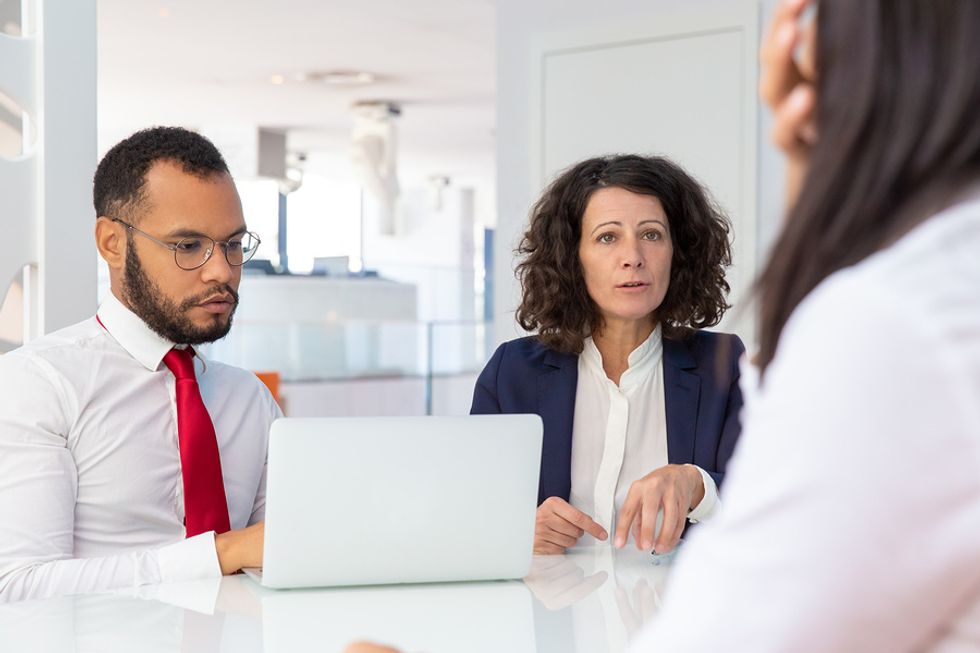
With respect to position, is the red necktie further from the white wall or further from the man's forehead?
the white wall

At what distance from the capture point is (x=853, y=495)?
0.49m

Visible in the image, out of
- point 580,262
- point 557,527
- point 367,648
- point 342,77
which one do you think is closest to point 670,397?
point 580,262

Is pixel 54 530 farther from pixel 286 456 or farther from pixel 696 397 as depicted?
pixel 696 397

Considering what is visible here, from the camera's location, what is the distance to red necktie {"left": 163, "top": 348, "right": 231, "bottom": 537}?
2.04 metres

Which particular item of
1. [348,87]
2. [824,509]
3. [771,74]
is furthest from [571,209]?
[348,87]

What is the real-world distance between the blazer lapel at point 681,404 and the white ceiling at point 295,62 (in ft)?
17.7

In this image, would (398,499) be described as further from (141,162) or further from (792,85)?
(792,85)

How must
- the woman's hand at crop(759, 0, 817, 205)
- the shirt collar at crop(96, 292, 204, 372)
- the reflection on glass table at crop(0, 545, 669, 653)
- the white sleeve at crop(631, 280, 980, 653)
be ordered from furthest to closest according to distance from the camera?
1. the shirt collar at crop(96, 292, 204, 372)
2. the reflection on glass table at crop(0, 545, 669, 653)
3. the woman's hand at crop(759, 0, 817, 205)
4. the white sleeve at crop(631, 280, 980, 653)

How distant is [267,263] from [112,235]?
9.47 meters

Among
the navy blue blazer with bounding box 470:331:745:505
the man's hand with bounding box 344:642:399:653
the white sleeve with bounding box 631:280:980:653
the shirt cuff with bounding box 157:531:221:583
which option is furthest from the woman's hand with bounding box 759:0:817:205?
the navy blue blazer with bounding box 470:331:745:505

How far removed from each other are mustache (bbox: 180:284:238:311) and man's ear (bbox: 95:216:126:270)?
164 millimetres

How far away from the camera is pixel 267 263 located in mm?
11523

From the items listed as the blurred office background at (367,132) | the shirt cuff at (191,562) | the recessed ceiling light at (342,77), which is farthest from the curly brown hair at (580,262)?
the recessed ceiling light at (342,77)

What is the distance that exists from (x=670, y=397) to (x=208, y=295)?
99 centimetres
